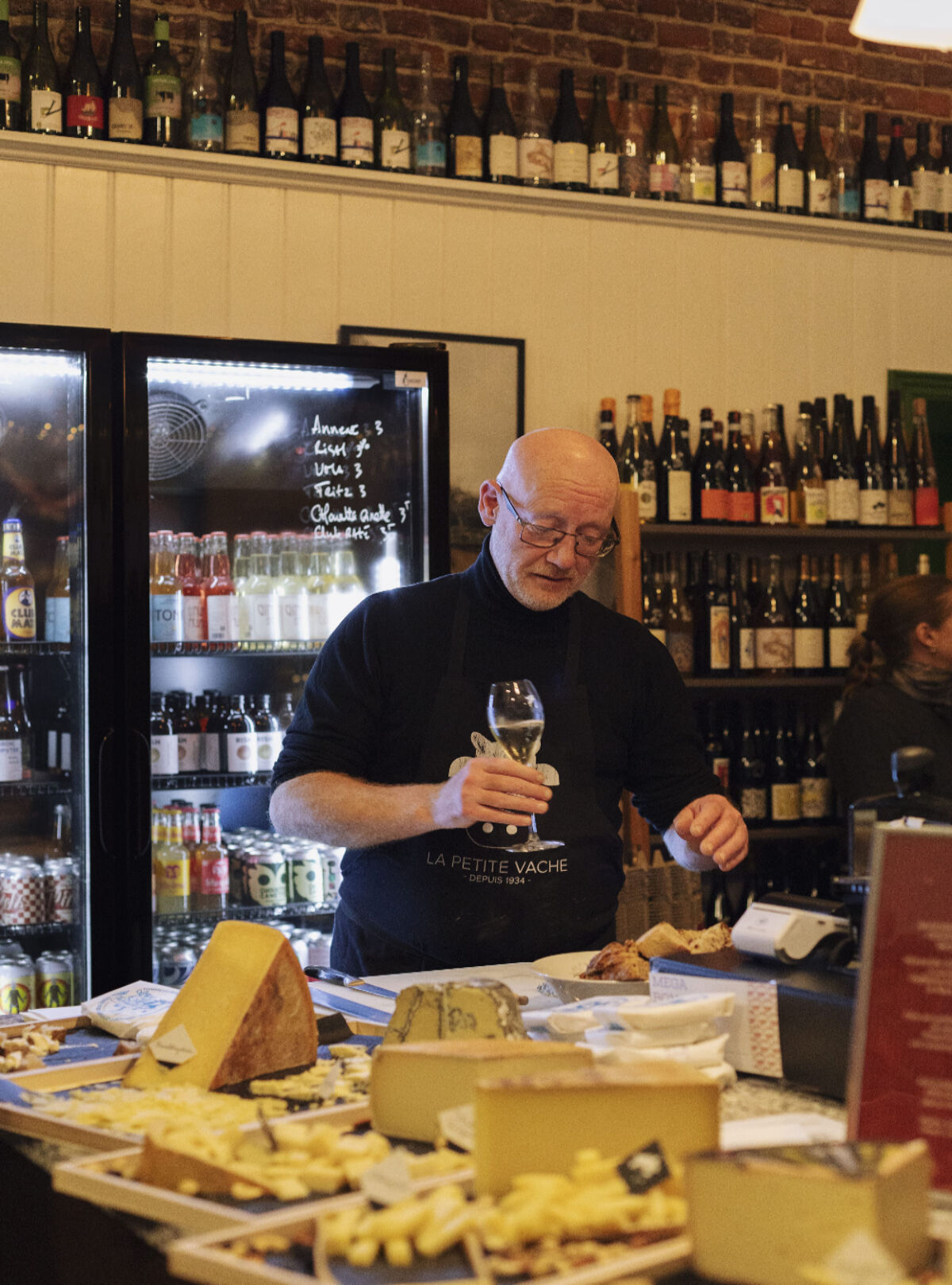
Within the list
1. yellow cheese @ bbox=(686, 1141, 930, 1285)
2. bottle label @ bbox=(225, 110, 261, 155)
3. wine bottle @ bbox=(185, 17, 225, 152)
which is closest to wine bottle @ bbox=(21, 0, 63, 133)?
wine bottle @ bbox=(185, 17, 225, 152)

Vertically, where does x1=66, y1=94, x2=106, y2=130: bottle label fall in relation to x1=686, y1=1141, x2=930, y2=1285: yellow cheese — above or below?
above

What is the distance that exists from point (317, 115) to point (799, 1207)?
379 cm

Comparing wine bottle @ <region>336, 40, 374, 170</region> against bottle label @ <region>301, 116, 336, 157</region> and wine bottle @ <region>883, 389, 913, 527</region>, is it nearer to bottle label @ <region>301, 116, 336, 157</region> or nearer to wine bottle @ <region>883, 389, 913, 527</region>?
bottle label @ <region>301, 116, 336, 157</region>

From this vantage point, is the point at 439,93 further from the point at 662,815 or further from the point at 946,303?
the point at 662,815

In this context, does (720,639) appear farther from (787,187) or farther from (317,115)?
(317,115)

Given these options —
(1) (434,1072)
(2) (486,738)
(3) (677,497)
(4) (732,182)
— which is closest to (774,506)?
(3) (677,497)

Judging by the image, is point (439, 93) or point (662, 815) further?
point (439, 93)

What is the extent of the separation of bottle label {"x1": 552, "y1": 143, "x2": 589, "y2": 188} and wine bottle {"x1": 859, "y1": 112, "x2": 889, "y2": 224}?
3.59 ft

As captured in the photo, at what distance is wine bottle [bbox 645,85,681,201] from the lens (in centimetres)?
447

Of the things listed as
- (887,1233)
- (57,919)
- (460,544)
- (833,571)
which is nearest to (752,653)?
(833,571)

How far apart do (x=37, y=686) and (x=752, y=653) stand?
219 centimetres

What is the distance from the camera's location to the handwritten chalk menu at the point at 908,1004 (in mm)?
1064

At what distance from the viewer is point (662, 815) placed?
95.3 inches

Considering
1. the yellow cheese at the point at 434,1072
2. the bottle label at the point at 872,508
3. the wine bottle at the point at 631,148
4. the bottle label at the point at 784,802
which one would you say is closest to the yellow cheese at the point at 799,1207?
the yellow cheese at the point at 434,1072
